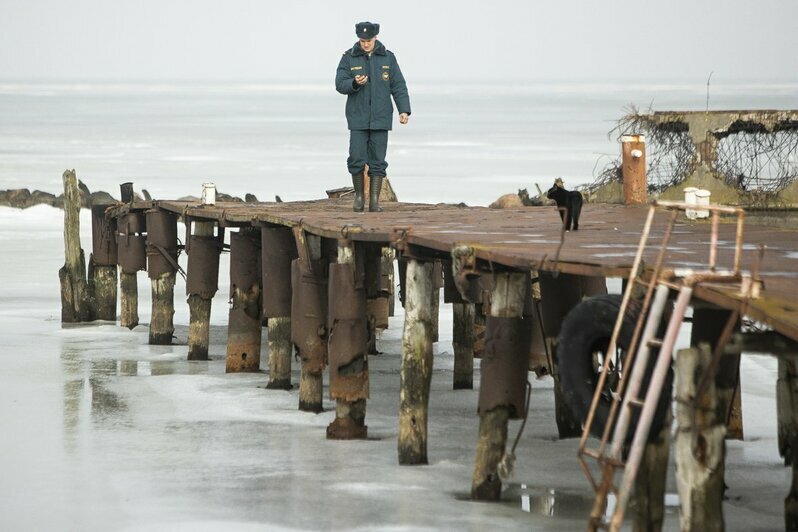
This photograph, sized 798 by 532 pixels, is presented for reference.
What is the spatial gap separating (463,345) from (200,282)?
3.01 meters

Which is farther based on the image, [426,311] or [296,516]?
[426,311]

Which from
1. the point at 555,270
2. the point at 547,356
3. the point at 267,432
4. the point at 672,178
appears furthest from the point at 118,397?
the point at 672,178

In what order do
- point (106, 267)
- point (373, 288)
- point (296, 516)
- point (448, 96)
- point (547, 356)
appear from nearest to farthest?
point (296, 516)
point (547, 356)
point (373, 288)
point (106, 267)
point (448, 96)

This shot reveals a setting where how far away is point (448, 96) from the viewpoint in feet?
391

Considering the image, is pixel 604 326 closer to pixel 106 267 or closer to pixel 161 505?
pixel 161 505

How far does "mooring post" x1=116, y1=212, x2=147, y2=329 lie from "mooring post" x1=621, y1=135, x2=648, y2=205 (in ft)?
19.3

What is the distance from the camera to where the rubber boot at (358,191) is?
54.9ft

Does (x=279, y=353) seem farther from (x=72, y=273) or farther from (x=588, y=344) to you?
(x=588, y=344)

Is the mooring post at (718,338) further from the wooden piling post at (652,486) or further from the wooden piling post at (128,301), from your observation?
the wooden piling post at (128,301)

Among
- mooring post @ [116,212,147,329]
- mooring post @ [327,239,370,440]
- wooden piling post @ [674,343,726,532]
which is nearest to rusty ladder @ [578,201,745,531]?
wooden piling post @ [674,343,726,532]

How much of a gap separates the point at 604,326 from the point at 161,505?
3383 mm

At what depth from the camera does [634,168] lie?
56.5ft

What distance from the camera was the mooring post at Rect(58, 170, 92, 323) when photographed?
21.2 m

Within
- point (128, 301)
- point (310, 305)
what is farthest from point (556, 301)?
point (128, 301)
